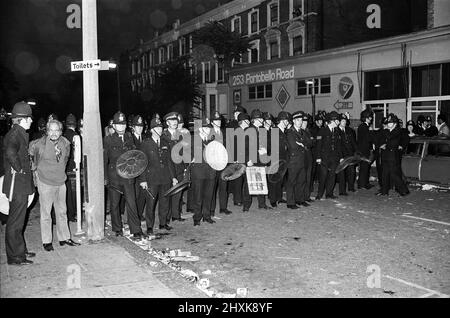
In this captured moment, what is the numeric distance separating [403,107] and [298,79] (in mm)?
7419

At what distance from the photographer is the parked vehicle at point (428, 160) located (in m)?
12.0

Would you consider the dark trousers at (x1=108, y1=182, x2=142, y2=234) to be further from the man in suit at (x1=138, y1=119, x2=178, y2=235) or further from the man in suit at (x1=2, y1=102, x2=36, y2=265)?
the man in suit at (x1=2, y1=102, x2=36, y2=265)

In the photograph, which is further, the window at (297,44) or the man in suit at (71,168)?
the window at (297,44)

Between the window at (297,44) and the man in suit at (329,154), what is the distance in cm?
2141

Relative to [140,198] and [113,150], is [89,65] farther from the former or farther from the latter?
[140,198]

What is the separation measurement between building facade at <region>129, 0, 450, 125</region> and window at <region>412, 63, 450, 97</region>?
0.14 ft

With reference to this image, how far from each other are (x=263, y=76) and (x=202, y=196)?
Result: 2215cm

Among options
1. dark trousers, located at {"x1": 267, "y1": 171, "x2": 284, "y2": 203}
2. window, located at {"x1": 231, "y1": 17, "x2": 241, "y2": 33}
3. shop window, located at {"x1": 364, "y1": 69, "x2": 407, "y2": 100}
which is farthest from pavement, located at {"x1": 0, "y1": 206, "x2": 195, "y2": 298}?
window, located at {"x1": 231, "y1": 17, "x2": 241, "y2": 33}

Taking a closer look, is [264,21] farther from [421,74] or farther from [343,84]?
[421,74]

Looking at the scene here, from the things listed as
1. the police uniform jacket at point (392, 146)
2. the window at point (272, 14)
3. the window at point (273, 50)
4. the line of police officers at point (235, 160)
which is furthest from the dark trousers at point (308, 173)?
the window at point (272, 14)

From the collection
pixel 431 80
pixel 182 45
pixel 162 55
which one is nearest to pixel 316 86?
pixel 431 80

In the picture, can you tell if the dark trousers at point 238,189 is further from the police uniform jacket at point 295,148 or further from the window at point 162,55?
the window at point 162,55

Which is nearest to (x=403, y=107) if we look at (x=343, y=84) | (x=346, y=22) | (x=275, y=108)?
(x=343, y=84)
